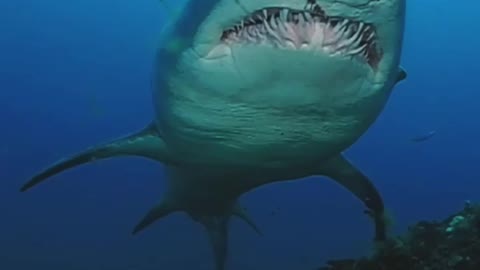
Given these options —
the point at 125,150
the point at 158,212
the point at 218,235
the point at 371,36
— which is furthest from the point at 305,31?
the point at 218,235

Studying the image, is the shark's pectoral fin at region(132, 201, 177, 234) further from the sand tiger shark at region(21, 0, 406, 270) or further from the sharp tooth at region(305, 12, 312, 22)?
the sharp tooth at region(305, 12, 312, 22)

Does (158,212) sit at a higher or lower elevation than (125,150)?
lower

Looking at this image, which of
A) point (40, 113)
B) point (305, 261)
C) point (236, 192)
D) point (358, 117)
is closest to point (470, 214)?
point (358, 117)

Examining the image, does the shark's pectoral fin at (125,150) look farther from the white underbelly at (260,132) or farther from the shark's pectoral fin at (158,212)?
the shark's pectoral fin at (158,212)

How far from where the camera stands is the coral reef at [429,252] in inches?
163

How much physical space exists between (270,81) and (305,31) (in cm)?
39

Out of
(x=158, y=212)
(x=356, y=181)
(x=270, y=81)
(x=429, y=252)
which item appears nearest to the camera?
(x=270, y=81)

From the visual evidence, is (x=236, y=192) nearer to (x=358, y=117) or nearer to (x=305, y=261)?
(x=358, y=117)

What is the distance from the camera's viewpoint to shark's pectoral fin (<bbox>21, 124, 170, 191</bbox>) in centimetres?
531

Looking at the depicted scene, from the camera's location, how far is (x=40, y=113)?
173 feet

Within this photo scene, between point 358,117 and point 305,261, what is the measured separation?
99.8ft

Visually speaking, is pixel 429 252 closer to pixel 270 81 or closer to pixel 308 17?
pixel 270 81

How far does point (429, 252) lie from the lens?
441 centimetres

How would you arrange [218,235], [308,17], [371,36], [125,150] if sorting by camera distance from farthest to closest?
[218,235] → [125,150] → [371,36] → [308,17]
